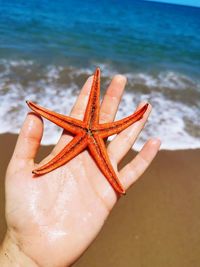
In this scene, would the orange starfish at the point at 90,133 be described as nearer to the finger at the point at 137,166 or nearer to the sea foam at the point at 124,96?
the finger at the point at 137,166

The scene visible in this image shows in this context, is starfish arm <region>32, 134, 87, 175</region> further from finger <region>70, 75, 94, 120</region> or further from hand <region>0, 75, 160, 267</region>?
finger <region>70, 75, 94, 120</region>

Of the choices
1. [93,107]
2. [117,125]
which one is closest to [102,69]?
[93,107]

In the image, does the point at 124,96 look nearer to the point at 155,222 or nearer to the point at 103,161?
the point at 155,222

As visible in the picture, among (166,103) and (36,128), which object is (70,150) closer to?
(36,128)

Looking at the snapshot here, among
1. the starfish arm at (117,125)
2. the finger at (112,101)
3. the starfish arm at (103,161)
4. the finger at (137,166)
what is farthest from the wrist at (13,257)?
the finger at (112,101)

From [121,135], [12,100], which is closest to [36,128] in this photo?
[121,135]

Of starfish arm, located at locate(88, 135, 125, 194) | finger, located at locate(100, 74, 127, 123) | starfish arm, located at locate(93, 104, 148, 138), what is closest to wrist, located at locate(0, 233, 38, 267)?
starfish arm, located at locate(88, 135, 125, 194)
